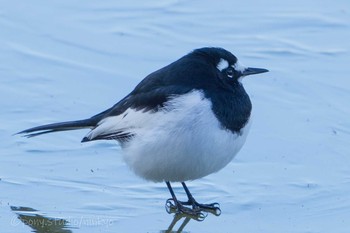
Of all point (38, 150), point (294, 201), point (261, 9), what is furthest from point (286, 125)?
point (261, 9)

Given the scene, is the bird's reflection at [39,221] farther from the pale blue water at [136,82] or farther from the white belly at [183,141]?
the white belly at [183,141]

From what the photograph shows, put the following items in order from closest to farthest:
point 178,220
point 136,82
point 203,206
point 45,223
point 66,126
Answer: point 45,223 < point 178,220 < point 203,206 < point 66,126 < point 136,82

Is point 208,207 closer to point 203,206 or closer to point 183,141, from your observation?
point 203,206

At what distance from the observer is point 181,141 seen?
677cm

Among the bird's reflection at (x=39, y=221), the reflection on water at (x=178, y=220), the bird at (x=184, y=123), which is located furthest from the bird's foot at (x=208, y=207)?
the bird's reflection at (x=39, y=221)

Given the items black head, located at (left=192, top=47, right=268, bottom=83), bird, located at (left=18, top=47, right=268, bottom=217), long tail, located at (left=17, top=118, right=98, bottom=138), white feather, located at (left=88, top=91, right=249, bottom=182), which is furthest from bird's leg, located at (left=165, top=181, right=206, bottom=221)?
black head, located at (left=192, top=47, right=268, bottom=83)

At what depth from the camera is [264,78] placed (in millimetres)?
9578

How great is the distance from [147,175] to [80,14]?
13.9 ft

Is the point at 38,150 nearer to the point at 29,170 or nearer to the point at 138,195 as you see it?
the point at 29,170

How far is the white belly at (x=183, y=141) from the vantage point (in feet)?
22.2

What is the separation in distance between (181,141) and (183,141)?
0.5 inches

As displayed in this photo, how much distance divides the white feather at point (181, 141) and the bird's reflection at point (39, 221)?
27.5 inches

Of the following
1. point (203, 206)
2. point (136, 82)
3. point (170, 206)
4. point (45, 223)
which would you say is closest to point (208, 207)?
point (203, 206)

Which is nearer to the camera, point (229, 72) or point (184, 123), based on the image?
point (184, 123)
